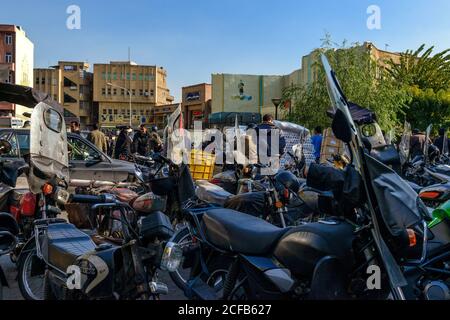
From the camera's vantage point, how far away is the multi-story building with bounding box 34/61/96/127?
98.7 metres

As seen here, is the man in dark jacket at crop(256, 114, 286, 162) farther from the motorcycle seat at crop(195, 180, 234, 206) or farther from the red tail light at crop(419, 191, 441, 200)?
the red tail light at crop(419, 191, 441, 200)

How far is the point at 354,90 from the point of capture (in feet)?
66.8

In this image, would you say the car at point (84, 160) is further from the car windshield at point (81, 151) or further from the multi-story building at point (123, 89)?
the multi-story building at point (123, 89)

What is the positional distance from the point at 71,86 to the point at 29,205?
101 meters

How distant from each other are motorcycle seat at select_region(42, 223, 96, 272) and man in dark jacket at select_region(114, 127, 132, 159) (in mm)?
10058

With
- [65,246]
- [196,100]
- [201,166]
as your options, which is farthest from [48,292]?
[196,100]

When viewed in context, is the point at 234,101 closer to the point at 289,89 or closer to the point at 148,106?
the point at 289,89

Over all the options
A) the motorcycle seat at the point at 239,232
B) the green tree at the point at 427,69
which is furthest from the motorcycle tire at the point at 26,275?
the green tree at the point at 427,69

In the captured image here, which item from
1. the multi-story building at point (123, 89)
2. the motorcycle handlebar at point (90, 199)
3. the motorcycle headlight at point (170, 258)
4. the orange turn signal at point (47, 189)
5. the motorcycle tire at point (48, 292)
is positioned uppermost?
the multi-story building at point (123, 89)

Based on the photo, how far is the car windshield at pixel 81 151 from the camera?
31.6ft

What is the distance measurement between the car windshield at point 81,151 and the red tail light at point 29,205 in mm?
4505

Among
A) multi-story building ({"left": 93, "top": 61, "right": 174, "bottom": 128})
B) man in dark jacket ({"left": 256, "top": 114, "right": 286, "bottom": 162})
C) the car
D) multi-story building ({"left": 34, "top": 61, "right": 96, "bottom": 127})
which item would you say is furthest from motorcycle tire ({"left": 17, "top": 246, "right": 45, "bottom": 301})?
multi-story building ({"left": 34, "top": 61, "right": 96, "bottom": 127})

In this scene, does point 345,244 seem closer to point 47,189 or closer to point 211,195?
point 47,189
